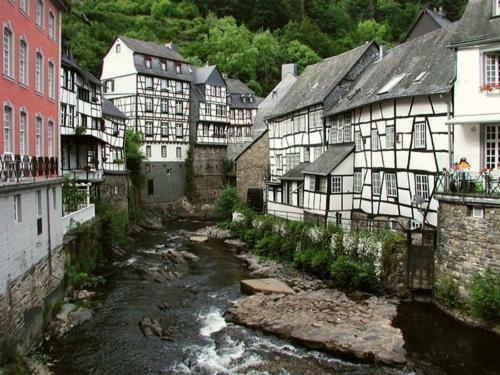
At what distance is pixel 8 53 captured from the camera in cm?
1436

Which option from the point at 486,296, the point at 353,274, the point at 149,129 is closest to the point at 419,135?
the point at 353,274

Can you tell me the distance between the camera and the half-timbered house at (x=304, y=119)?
99.2 feet

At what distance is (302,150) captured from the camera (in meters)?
32.8

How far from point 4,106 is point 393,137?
16.4m

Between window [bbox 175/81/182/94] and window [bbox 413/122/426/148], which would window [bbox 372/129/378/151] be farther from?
window [bbox 175/81/182/94]

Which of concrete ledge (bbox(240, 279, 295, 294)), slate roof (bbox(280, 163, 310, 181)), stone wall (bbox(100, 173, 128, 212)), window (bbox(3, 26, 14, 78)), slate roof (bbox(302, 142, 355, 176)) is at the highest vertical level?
window (bbox(3, 26, 14, 78))

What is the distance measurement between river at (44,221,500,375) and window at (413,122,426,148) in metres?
6.96

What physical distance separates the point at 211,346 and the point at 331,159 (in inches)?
587

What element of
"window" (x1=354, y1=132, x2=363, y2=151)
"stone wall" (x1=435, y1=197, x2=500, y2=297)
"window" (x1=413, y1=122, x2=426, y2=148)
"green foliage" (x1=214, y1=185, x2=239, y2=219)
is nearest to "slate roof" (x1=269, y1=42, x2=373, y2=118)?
"window" (x1=354, y1=132, x2=363, y2=151)

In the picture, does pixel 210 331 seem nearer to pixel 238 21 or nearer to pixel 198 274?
pixel 198 274

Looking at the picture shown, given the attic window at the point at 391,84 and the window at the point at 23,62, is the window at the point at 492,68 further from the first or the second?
the window at the point at 23,62

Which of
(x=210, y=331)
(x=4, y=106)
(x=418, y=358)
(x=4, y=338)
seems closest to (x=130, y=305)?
(x=210, y=331)

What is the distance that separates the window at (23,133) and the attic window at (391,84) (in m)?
16.0

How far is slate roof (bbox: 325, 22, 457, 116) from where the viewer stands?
817 inches
